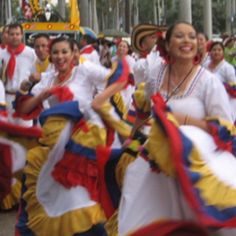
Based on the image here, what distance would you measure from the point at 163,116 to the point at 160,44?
1.14 metres

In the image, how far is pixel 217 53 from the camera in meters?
8.84

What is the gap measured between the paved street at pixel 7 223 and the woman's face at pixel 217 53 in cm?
383

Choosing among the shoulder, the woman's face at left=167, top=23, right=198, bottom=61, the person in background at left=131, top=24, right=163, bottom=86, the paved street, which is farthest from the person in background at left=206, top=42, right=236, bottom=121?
the shoulder

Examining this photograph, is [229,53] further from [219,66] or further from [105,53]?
[219,66]

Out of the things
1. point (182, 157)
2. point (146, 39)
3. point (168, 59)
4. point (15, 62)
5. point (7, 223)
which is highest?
point (146, 39)

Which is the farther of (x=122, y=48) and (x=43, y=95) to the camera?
(x=122, y=48)

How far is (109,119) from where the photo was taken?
457 centimetres

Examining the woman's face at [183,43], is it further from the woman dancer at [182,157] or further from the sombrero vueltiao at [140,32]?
the sombrero vueltiao at [140,32]

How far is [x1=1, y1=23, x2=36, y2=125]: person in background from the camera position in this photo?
316 inches

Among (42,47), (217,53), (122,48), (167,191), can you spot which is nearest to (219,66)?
(217,53)

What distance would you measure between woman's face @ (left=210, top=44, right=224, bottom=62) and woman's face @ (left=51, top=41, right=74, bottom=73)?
4113 millimetres

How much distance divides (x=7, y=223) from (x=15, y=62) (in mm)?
2841

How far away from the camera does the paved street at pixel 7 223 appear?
548 centimetres

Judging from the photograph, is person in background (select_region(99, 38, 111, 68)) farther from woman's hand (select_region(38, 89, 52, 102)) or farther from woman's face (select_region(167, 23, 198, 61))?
woman's face (select_region(167, 23, 198, 61))
